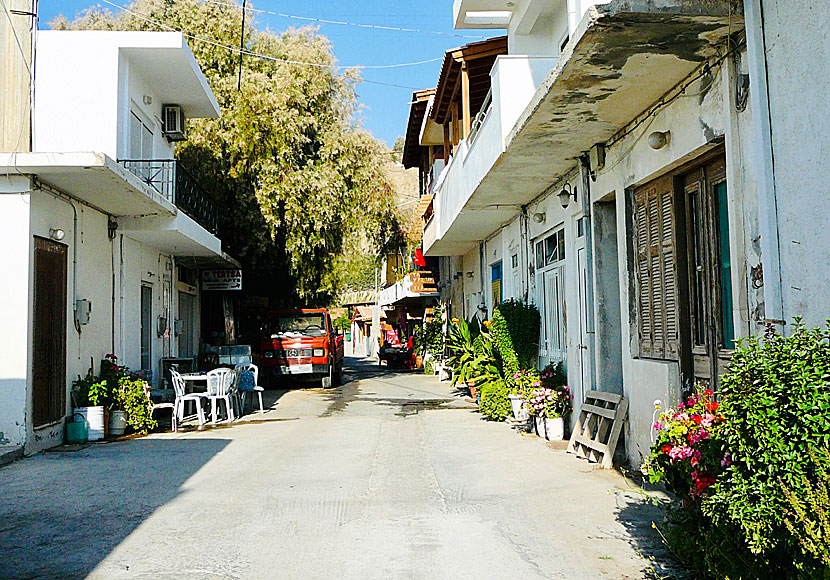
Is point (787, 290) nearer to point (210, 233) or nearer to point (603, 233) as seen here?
point (603, 233)

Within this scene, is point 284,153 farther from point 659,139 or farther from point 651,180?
point 659,139

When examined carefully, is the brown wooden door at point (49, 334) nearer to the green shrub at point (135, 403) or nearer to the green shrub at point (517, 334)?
the green shrub at point (135, 403)

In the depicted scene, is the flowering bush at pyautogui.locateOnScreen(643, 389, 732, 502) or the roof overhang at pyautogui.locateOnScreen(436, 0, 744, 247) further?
the roof overhang at pyautogui.locateOnScreen(436, 0, 744, 247)

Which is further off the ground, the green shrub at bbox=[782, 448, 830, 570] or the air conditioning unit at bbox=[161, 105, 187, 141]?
the air conditioning unit at bbox=[161, 105, 187, 141]

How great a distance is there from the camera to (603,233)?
974 cm

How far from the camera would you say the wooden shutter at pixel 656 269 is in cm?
757

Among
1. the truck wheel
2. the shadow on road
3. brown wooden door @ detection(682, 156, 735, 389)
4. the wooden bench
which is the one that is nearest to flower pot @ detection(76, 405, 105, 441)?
the shadow on road

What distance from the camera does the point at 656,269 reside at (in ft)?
26.2

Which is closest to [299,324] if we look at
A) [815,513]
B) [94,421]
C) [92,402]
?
[92,402]

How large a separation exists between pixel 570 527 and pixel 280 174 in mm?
15691

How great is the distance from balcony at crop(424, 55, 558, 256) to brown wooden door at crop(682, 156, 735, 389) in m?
2.87

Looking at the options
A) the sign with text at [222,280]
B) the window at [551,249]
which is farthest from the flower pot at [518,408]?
the sign with text at [222,280]

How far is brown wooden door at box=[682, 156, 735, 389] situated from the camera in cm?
675

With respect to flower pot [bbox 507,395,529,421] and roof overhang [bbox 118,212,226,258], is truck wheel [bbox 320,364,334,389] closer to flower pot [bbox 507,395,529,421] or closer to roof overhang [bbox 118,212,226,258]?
roof overhang [bbox 118,212,226,258]
